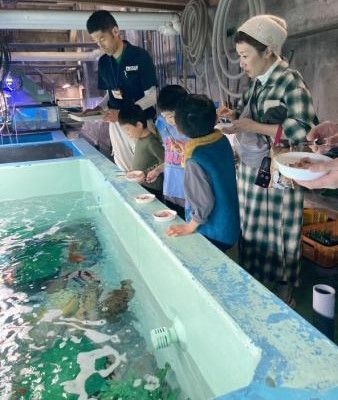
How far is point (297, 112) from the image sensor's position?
1.59 m

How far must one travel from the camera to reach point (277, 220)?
1.80 meters

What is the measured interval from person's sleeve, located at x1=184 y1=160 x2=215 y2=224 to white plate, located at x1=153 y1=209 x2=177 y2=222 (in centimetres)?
23

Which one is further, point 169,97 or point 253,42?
point 169,97

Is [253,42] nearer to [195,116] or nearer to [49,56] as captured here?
[195,116]

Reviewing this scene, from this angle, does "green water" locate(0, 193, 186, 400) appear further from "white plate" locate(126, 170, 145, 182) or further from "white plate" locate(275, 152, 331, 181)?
"white plate" locate(275, 152, 331, 181)

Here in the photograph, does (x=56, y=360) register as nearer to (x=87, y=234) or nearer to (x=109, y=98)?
(x=87, y=234)

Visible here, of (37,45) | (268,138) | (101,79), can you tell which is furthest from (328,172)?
(37,45)

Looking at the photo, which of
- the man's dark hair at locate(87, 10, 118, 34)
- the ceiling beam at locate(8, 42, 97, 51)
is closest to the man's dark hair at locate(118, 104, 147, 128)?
the man's dark hair at locate(87, 10, 118, 34)

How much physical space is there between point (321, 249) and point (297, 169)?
149 centimetres

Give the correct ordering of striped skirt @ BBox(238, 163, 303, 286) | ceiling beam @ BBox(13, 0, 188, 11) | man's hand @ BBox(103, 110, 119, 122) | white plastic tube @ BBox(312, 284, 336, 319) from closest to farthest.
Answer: white plastic tube @ BBox(312, 284, 336, 319), striped skirt @ BBox(238, 163, 303, 286), man's hand @ BBox(103, 110, 119, 122), ceiling beam @ BBox(13, 0, 188, 11)

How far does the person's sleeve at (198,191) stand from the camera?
5.05ft

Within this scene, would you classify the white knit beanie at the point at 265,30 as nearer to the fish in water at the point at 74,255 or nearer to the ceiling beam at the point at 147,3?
the fish in water at the point at 74,255

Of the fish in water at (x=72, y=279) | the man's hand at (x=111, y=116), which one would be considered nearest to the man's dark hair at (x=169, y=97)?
the man's hand at (x=111, y=116)

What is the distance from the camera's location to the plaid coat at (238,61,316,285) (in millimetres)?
1600
